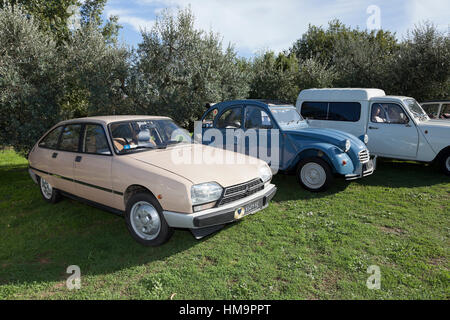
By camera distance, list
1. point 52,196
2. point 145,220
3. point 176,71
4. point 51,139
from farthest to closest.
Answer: point 176,71, point 52,196, point 51,139, point 145,220

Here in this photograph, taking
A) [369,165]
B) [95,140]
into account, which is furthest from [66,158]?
[369,165]

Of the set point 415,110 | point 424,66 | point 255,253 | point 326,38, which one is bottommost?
point 255,253

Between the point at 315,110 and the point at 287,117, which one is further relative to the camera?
the point at 315,110

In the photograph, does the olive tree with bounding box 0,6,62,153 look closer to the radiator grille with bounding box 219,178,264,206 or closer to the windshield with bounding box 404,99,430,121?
the radiator grille with bounding box 219,178,264,206

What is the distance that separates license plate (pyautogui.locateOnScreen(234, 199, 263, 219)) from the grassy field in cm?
48

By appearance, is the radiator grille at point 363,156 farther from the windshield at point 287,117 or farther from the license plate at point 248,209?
the license plate at point 248,209

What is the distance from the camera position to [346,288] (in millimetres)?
3121

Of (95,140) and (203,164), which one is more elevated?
(95,140)

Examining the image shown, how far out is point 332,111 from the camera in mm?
8555

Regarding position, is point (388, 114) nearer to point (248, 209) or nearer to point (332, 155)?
point (332, 155)

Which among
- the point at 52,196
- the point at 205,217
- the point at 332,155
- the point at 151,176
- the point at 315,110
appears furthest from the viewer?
the point at 315,110

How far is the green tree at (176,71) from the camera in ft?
34.7

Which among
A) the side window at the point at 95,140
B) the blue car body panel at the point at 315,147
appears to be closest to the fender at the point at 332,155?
the blue car body panel at the point at 315,147

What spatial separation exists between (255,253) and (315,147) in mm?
3137
